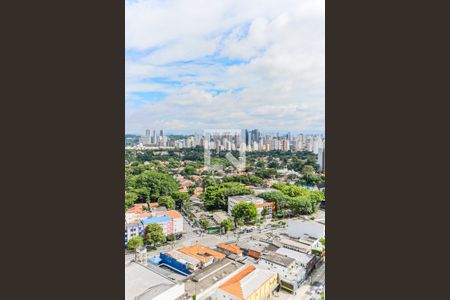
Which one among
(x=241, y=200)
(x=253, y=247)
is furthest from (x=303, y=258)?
(x=241, y=200)

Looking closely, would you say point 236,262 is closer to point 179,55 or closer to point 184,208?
Result: point 184,208

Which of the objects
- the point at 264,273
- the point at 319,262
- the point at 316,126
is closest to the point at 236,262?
the point at 264,273

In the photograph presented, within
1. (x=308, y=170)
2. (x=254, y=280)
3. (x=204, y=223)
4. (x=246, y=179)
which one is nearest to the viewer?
(x=254, y=280)

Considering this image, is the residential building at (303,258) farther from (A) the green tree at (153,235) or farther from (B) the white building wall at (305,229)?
(A) the green tree at (153,235)

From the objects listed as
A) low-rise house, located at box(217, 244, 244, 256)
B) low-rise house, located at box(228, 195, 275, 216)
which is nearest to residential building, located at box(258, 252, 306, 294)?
low-rise house, located at box(217, 244, 244, 256)

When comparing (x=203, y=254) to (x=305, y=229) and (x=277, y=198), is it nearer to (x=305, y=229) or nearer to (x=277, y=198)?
(x=305, y=229)

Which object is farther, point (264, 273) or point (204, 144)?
point (204, 144)
